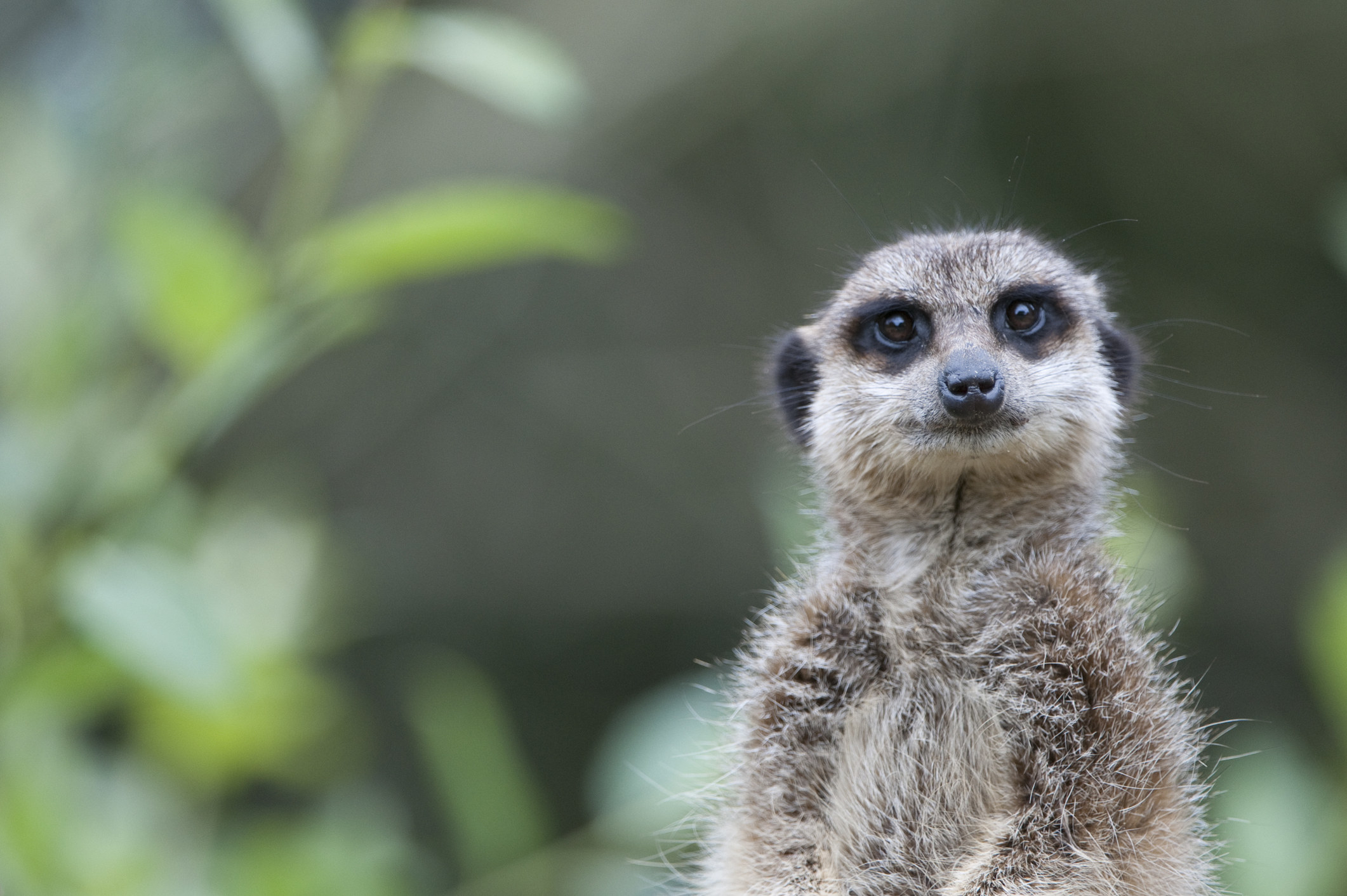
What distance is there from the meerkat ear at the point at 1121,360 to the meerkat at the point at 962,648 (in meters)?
0.08

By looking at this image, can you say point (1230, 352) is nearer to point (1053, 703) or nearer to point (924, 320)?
point (924, 320)

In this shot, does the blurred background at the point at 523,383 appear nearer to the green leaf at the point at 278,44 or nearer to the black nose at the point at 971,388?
the green leaf at the point at 278,44

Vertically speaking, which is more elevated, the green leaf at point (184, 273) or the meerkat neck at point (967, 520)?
the green leaf at point (184, 273)

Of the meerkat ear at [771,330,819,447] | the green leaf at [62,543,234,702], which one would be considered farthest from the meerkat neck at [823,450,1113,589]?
the green leaf at [62,543,234,702]

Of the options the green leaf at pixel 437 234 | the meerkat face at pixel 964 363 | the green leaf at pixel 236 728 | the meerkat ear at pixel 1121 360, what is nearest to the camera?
the meerkat face at pixel 964 363

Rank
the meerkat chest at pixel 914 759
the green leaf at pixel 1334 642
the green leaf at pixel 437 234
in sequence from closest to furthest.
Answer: the meerkat chest at pixel 914 759 < the green leaf at pixel 437 234 < the green leaf at pixel 1334 642

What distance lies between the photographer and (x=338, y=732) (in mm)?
3498

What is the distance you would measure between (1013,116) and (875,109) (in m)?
0.54

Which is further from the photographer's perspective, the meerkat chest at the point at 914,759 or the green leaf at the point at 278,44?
the green leaf at the point at 278,44

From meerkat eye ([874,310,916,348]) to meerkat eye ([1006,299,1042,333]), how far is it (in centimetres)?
17

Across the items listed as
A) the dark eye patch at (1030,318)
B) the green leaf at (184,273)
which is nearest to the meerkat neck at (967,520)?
the dark eye patch at (1030,318)

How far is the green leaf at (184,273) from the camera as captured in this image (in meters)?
2.02

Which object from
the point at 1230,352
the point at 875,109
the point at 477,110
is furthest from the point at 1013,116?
the point at 477,110

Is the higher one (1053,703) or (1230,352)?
(1053,703)
